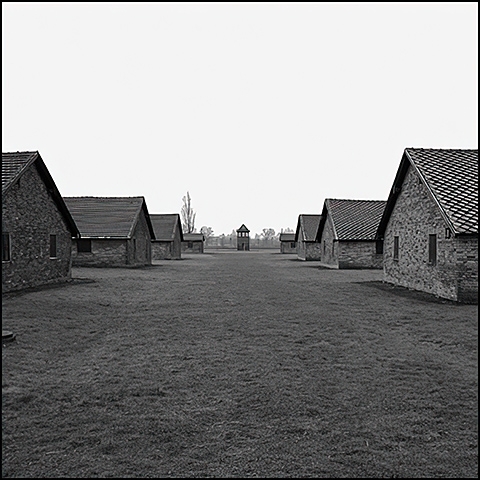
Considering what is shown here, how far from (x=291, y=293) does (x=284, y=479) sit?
13383 millimetres

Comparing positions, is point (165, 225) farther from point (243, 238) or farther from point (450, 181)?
point (243, 238)

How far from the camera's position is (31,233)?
749 inches

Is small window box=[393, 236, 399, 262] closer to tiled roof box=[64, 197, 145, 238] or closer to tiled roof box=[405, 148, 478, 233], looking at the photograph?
tiled roof box=[405, 148, 478, 233]

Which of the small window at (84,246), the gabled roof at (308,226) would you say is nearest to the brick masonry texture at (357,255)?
the gabled roof at (308,226)

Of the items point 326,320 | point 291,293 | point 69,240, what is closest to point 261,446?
point 326,320

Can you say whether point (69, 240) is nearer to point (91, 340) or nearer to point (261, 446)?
point (91, 340)

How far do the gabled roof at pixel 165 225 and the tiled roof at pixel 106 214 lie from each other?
1309 cm

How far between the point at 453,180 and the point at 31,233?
647 inches

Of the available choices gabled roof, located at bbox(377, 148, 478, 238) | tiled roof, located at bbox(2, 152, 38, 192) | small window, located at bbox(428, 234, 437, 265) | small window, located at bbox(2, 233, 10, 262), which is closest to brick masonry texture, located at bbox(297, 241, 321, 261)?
gabled roof, located at bbox(377, 148, 478, 238)

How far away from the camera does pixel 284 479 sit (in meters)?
3.84

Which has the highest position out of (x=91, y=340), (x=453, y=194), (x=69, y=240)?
(x=453, y=194)

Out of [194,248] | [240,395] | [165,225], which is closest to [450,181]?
[240,395]

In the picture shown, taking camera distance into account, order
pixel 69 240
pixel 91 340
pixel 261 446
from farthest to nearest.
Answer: pixel 69 240, pixel 91 340, pixel 261 446

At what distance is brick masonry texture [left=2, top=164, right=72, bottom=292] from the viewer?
56.7 feet
